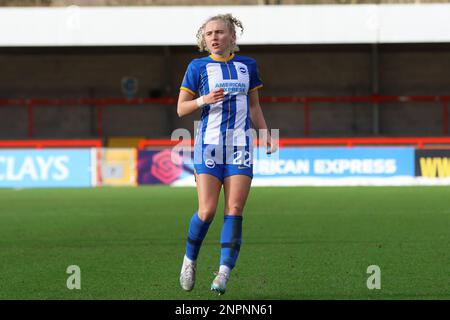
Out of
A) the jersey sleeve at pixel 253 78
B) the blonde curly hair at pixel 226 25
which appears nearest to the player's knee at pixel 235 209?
the jersey sleeve at pixel 253 78

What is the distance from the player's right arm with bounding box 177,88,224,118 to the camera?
6.43 m

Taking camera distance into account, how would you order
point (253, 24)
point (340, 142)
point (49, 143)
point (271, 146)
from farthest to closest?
point (253, 24) < point (49, 143) < point (340, 142) < point (271, 146)

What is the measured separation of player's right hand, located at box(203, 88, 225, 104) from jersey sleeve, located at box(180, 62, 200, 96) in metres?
0.27

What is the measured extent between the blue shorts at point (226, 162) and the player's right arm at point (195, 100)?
30 centimetres

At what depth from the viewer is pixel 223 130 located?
21.7ft

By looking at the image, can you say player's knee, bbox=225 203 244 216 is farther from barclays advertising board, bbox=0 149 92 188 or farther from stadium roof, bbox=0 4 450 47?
stadium roof, bbox=0 4 450 47

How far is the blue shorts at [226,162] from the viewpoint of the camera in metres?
6.62

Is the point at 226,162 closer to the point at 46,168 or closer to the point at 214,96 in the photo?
the point at 214,96

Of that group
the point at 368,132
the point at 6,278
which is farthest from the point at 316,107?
the point at 6,278

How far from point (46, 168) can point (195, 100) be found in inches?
665

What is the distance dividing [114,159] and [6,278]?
598 inches

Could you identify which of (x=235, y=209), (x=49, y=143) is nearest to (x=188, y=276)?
(x=235, y=209)

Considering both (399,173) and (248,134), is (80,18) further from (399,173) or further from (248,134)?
(248,134)

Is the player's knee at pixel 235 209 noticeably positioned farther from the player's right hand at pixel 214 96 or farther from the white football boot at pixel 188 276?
the player's right hand at pixel 214 96
